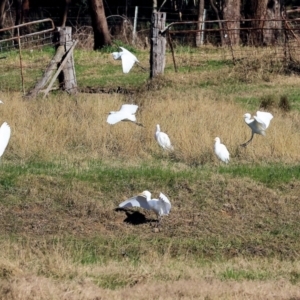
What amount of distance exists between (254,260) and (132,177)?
2.23m

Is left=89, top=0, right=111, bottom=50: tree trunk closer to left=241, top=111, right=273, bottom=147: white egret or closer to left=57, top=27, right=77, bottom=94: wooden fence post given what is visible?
left=57, top=27, right=77, bottom=94: wooden fence post

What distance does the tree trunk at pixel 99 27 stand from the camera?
25250mm

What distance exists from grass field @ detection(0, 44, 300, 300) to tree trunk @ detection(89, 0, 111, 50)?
34.7 feet

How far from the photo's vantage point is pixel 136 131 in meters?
12.2

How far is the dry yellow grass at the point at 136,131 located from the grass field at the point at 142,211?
1.1 inches

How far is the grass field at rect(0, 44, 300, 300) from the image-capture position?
6934 millimetres

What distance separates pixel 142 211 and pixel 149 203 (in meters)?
0.69

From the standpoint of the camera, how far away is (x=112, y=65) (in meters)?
21.2

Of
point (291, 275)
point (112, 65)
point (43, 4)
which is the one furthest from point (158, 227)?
point (43, 4)

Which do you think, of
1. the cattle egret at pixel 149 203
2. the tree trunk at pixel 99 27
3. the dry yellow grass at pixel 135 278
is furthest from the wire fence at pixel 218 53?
the dry yellow grass at pixel 135 278

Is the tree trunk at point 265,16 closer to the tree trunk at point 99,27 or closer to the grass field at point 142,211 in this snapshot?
the tree trunk at point 99,27

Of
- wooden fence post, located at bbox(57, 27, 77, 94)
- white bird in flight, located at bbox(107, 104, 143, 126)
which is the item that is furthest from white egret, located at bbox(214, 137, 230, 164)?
wooden fence post, located at bbox(57, 27, 77, 94)

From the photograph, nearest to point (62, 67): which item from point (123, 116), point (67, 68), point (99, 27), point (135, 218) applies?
point (67, 68)

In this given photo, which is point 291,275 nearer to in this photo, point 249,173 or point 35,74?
point 249,173
